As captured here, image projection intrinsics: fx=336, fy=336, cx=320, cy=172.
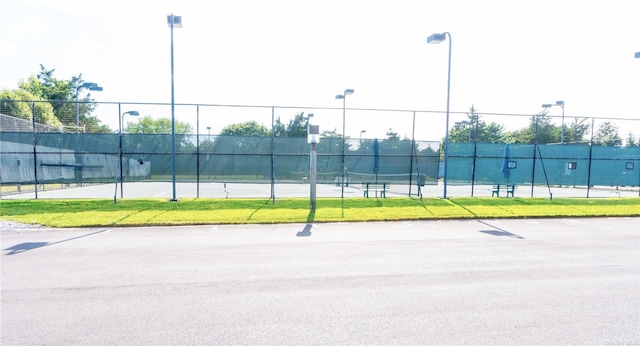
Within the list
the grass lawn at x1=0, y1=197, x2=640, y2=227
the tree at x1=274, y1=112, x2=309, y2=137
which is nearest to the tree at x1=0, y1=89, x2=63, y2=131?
the tree at x1=274, y1=112, x2=309, y2=137

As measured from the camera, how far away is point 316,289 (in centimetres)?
482

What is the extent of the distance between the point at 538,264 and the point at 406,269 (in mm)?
2559

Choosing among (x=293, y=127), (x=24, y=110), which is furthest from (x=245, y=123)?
(x=24, y=110)

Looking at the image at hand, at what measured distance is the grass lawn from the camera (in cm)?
1045

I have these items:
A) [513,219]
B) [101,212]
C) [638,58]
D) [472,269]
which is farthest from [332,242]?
[638,58]

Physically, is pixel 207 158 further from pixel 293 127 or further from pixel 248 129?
pixel 248 129

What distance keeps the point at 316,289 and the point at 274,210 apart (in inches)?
297

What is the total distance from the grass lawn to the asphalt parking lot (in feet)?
6.18

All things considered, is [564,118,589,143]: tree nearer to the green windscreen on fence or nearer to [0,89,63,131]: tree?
the green windscreen on fence

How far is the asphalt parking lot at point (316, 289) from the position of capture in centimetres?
351

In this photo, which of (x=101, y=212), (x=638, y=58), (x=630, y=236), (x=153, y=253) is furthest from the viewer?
(x=638, y=58)

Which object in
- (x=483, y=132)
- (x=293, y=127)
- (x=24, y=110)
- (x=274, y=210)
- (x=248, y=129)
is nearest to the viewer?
(x=274, y=210)

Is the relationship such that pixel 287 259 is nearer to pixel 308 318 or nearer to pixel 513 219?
pixel 308 318

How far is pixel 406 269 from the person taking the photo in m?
5.81
